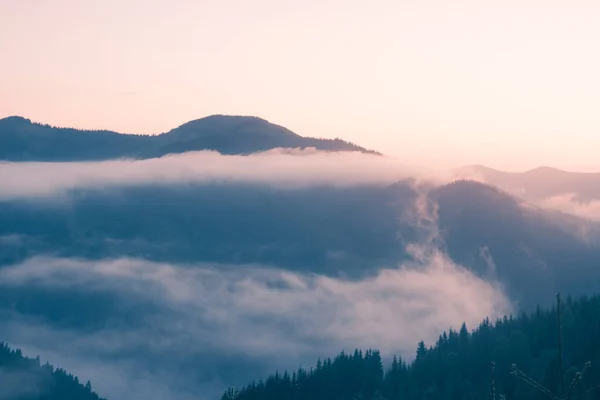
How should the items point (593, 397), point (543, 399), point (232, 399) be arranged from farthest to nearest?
1. point (543, 399)
2. point (593, 397)
3. point (232, 399)

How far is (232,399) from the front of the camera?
4478 cm

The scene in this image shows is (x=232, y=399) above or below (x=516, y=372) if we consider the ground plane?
below

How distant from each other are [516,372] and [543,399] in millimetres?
175793

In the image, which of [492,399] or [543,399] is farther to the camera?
[543,399]

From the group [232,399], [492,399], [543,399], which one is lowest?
[543,399]

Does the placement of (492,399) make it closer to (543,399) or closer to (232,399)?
(232,399)

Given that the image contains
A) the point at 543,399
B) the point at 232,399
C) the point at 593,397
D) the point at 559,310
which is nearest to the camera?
the point at 559,310

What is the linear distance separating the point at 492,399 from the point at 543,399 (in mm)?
175632

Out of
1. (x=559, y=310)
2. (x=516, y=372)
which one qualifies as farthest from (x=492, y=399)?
(x=559, y=310)

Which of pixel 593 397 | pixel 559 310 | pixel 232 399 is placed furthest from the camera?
pixel 593 397

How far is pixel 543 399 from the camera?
7825 inches

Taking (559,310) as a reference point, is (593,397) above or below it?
below

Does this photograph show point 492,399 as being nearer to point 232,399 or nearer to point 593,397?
point 232,399

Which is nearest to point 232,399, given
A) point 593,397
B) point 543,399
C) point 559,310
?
point 559,310
